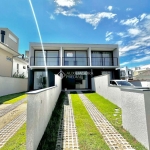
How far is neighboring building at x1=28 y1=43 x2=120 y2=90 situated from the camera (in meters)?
16.4

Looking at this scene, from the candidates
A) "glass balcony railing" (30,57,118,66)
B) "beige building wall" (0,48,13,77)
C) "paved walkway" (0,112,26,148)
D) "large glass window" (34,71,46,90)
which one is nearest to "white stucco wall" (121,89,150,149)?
"paved walkway" (0,112,26,148)

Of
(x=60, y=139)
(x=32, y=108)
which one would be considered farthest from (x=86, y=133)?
(x=32, y=108)

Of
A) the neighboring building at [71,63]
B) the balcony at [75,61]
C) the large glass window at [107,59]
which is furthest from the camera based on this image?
the large glass window at [107,59]

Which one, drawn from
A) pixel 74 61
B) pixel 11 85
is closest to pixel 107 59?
pixel 74 61

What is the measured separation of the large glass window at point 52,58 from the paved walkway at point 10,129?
12.7 meters

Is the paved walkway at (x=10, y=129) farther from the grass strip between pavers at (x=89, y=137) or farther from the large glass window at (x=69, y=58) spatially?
the large glass window at (x=69, y=58)

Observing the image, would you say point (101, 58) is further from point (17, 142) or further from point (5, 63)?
point (17, 142)

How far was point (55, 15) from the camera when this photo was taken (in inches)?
488

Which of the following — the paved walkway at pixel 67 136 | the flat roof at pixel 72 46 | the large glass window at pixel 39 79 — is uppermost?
the flat roof at pixel 72 46

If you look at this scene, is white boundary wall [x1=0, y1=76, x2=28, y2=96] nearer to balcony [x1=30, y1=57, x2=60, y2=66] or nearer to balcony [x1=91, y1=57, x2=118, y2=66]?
balcony [x1=30, y1=57, x2=60, y2=66]

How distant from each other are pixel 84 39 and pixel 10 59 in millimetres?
11802

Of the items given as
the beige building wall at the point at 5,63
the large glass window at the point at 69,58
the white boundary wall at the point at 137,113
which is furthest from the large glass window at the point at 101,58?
the white boundary wall at the point at 137,113

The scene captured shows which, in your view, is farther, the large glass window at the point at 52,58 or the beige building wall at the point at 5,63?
the large glass window at the point at 52,58

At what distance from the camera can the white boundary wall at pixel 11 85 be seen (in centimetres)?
1095
